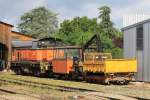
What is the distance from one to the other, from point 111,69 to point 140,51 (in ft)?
10.8

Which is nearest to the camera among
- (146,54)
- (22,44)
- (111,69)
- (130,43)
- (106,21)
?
(111,69)

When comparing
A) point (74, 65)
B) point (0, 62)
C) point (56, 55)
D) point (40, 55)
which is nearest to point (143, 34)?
point (74, 65)

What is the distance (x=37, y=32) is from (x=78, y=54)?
8750 cm

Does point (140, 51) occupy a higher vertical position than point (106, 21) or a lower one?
lower

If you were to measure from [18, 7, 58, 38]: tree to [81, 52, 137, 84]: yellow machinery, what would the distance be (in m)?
91.0

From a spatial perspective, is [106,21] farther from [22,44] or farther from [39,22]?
[22,44]

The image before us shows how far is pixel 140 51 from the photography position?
105 feet

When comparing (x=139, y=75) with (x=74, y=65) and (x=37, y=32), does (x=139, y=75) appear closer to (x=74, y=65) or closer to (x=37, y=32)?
(x=74, y=65)

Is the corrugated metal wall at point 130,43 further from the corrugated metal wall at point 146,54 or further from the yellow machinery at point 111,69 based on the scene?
the yellow machinery at point 111,69

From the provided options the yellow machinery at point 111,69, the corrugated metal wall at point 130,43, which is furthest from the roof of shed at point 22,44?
the yellow machinery at point 111,69

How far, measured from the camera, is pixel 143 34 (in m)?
31.5

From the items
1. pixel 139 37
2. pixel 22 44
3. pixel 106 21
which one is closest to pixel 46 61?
pixel 139 37

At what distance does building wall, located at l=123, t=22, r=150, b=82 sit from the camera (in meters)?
30.9

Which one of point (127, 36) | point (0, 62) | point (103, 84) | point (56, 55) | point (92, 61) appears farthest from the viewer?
point (0, 62)
